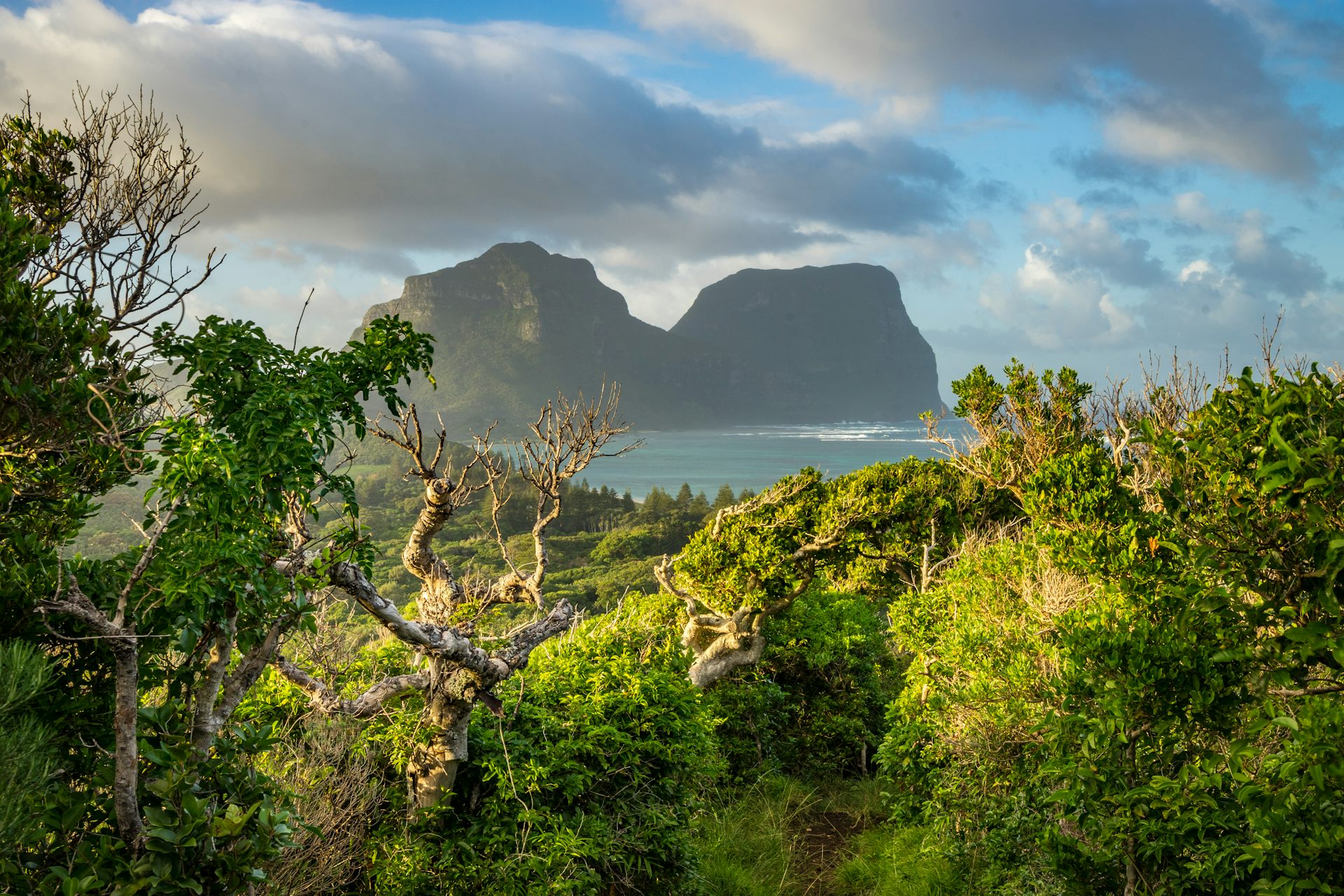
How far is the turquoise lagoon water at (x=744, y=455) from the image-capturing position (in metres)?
86.5

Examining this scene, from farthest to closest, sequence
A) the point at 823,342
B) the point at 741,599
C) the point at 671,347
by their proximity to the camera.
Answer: the point at 823,342 → the point at 671,347 → the point at 741,599

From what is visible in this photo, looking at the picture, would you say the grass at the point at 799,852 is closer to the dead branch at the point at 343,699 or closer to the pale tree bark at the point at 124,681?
the dead branch at the point at 343,699

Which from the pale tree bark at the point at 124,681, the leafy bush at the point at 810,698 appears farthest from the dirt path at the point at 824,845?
the pale tree bark at the point at 124,681

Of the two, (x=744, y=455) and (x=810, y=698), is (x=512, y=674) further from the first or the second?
(x=744, y=455)

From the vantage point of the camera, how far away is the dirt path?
7461 millimetres

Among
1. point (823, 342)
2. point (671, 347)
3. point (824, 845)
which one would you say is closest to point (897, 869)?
point (824, 845)

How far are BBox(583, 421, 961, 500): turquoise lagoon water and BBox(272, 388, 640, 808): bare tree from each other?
61705mm

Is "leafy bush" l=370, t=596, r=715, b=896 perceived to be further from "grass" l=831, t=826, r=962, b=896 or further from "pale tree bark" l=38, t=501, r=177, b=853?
"pale tree bark" l=38, t=501, r=177, b=853

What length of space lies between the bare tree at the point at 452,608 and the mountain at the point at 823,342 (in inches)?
6108

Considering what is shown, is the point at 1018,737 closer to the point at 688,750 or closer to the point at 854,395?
the point at 688,750

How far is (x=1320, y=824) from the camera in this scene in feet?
8.88

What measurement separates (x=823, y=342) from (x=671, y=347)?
4792cm

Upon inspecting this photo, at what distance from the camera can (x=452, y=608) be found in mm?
5820

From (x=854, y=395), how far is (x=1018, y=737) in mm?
174054
